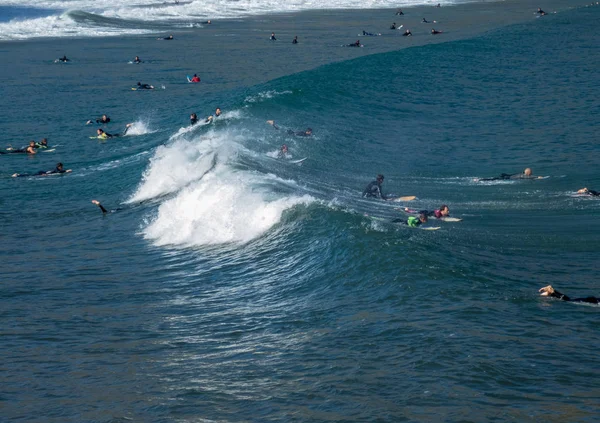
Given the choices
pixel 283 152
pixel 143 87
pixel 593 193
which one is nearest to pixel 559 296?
pixel 593 193

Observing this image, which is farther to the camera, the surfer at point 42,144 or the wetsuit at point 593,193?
the surfer at point 42,144

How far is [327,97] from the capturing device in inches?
1850

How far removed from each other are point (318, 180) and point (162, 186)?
587 centimetres

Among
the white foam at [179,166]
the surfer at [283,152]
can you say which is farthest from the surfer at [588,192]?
the white foam at [179,166]

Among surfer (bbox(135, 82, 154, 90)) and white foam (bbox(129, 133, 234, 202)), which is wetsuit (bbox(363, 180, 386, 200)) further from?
surfer (bbox(135, 82, 154, 90))

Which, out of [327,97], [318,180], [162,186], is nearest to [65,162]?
[162,186]

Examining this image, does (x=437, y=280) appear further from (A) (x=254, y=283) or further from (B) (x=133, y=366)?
(B) (x=133, y=366)

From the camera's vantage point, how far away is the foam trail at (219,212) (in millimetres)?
25062

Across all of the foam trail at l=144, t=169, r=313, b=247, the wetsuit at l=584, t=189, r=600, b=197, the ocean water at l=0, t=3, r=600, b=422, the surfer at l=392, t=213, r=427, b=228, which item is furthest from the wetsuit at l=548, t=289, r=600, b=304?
the wetsuit at l=584, t=189, r=600, b=197

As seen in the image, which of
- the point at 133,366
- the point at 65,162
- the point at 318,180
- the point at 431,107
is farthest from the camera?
the point at 431,107

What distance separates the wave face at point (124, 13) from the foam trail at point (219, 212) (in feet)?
204

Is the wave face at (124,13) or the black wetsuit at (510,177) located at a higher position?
the wave face at (124,13)

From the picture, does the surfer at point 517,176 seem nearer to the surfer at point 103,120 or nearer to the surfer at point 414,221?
the surfer at point 414,221

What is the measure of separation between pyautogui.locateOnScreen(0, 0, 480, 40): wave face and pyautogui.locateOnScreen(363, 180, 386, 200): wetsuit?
63.2 meters
